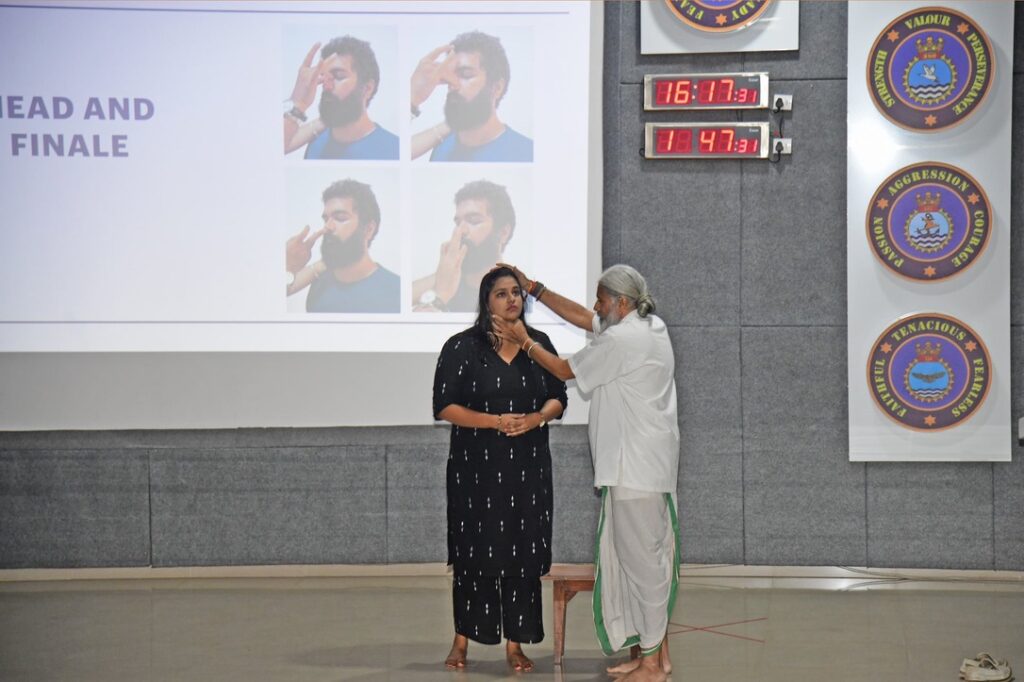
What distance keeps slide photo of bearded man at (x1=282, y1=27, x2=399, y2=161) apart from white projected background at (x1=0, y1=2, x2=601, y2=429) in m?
0.02

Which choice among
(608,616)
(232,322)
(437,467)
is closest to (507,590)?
(608,616)

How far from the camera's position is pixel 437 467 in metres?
5.70

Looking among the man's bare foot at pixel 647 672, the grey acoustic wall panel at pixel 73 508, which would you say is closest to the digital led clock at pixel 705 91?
the man's bare foot at pixel 647 672

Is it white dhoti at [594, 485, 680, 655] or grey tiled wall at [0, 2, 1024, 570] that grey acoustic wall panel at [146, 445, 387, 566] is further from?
white dhoti at [594, 485, 680, 655]

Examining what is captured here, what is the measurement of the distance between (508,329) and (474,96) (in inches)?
76.2

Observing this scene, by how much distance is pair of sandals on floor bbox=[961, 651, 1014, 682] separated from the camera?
369 centimetres

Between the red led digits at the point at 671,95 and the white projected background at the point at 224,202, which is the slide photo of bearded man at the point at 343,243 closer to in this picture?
the white projected background at the point at 224,202

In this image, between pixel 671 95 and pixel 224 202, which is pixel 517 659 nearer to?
pixel 224 202

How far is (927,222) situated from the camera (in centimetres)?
558

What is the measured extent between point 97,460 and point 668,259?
2888 millimetres

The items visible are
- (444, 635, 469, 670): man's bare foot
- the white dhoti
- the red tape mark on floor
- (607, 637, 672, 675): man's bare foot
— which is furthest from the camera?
the red tape mark on floor

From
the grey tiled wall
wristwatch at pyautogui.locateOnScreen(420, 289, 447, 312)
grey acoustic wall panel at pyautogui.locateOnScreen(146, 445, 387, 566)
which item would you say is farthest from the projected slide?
grey acoustic wall panel at pyautogui.locateOnScreen(146, 445, 387, 566)

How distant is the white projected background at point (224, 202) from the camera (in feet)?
17.8

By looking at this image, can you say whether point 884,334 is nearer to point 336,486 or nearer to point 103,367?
point 336,486
